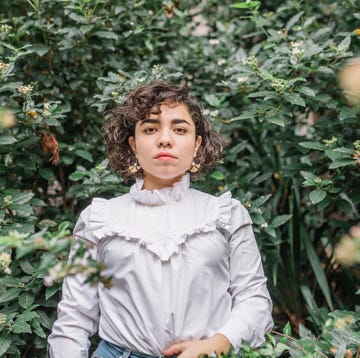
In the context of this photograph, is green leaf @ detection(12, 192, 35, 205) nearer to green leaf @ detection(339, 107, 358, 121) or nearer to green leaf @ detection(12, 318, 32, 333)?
green leaf @ detection(12, 318, 32, 333)

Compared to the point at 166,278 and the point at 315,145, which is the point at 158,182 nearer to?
the point at 166,278

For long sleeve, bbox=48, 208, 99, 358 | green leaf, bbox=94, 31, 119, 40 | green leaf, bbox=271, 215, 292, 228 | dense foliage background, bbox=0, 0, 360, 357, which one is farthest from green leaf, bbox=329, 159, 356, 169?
green leaf, bbox=94, 31, 119, 40

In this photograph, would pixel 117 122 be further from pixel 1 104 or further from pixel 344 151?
pixel 344 151

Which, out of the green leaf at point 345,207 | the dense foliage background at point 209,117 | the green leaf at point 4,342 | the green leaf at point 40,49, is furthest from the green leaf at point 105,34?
the green leaf at point 4,342

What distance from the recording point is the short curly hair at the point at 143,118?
77.6 inches

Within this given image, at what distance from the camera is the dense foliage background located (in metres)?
2.37

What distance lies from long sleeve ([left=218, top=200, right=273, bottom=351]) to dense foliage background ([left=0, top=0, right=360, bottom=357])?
0.29m

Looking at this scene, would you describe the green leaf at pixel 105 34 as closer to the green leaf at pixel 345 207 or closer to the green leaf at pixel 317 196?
the green leaf at pixel 317 196

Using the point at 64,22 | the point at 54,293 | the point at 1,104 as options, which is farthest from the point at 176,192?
the point at 64,22

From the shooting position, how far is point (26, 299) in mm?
2219

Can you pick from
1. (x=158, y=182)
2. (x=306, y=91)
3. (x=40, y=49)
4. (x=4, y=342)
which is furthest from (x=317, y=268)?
(x=40, y=49)

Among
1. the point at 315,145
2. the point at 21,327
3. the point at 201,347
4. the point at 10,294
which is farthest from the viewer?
the point at 315,145

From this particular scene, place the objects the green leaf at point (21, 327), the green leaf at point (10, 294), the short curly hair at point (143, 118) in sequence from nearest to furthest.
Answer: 1. the short curly hair at point (143, 118)
2. the green leaf at point (21, 327)
3. the green leaf at point (10, 294)

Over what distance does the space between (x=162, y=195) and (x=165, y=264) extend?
0.24 meters
